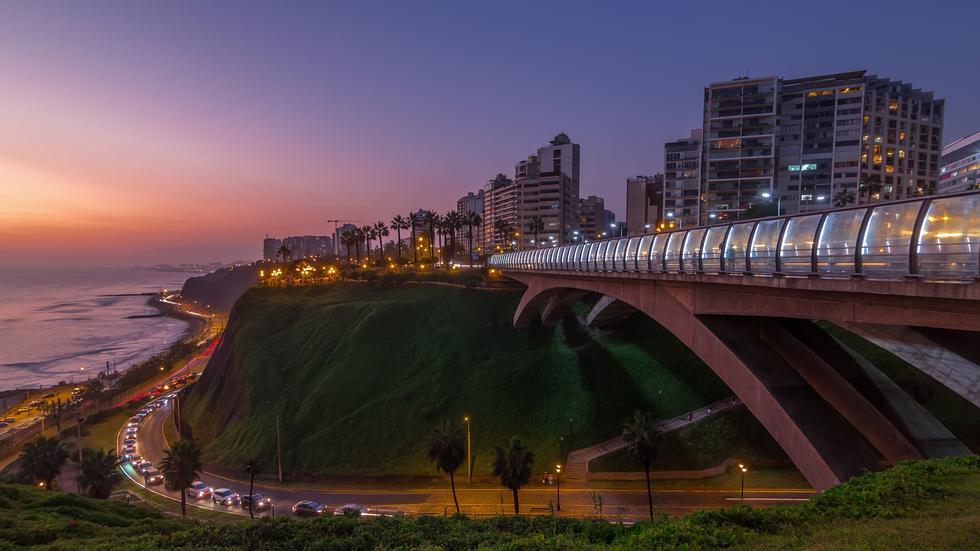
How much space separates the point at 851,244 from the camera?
13422mm

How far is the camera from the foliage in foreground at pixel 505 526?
1079cm

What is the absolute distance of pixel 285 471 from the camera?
140ft

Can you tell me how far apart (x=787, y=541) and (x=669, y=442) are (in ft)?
91.2

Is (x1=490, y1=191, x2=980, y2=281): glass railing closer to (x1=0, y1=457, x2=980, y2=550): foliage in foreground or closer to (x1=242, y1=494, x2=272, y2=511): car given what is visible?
(x1=0, y1=457, x2=980, y2=550): foliage in foreground

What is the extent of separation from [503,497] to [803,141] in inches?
4034

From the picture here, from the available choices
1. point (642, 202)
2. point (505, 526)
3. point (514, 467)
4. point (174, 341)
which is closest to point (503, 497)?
point (514, 467)

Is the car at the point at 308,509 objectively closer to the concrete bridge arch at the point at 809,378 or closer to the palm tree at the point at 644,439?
the palm tree at the point at 644,439

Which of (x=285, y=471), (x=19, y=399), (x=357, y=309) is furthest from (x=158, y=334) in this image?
(x=285, y=471)

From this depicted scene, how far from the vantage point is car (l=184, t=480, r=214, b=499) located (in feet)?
135

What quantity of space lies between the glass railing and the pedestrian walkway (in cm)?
1979

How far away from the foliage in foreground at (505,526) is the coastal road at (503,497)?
15.4 meters

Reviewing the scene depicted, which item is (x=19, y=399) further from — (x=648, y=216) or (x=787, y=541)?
(x=648, y=216)

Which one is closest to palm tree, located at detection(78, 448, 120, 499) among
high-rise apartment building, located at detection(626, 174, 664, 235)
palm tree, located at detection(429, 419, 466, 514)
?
palm tree, located at detection(429, 419, 466, 514)

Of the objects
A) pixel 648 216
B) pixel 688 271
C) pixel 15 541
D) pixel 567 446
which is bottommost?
pixel 567 446
